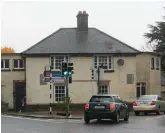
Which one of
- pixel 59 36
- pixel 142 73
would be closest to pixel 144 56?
pixel 142 73

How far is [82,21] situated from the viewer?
4406 centimetres

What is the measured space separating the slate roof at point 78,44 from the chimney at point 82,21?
0.51m

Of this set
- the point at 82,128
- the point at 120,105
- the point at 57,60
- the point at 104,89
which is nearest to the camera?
the point at 82,128

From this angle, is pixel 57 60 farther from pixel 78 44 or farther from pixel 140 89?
pixel 140 89

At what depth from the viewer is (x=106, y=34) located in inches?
1713

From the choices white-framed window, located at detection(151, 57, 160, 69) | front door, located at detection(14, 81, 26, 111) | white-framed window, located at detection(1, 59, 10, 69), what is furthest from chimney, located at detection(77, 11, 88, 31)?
front door, located at detection(14, 81, 26, 111)

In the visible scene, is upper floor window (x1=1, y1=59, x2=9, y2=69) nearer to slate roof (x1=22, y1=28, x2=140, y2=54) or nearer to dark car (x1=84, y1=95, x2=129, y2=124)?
slate roof (x1=22, y1=28, x2=140, y2=54)

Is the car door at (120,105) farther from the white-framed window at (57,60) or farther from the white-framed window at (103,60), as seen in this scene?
the white-framed window at (57,60)

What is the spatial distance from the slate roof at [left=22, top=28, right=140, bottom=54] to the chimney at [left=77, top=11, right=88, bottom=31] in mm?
509

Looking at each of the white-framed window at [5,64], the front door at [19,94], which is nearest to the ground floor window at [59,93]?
the front door at [19,94]

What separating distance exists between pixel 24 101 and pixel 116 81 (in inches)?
351

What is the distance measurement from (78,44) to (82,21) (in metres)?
4.10

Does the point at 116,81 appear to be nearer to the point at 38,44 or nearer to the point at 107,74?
the point at 107,74

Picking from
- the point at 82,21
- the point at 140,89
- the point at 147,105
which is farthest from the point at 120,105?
the point at 82,21
